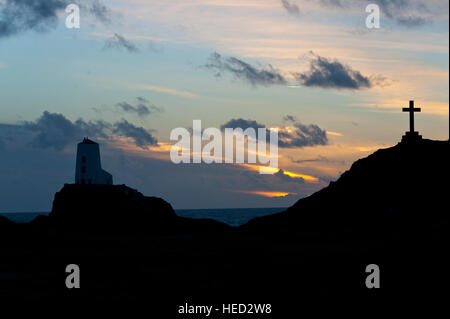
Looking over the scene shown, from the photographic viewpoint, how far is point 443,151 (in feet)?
255

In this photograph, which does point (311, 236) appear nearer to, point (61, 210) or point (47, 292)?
point (47, 292)

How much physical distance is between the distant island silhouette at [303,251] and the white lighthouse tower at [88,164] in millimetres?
10477

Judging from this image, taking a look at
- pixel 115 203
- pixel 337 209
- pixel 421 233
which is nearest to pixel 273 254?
pixel 421 233

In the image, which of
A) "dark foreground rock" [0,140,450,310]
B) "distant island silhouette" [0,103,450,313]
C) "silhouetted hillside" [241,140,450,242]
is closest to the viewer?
"dark foreground rock" [0,140,450,310]

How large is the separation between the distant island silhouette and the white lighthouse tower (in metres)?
10.5

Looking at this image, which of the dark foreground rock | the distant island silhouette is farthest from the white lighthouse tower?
Result: the dark foreground rock

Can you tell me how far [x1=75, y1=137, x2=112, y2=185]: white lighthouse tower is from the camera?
12438cm

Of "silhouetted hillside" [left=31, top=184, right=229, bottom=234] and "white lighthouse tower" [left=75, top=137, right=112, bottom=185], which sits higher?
"white lighthouse tower" [left=75, top=137, right=112, bottom=185]

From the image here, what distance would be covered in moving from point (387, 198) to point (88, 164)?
62.4 m

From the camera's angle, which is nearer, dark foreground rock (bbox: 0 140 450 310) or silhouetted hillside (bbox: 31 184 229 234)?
dark foreground rock (bbox: 0 140 450 310)

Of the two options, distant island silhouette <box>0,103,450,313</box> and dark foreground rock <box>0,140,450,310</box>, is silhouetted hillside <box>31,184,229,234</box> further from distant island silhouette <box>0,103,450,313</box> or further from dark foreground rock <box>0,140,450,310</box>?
dark foreground rock <box>0,140,450,310</box>

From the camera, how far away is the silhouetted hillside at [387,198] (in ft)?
235

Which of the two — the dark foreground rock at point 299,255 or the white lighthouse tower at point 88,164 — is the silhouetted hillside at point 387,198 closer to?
the dark foreground rock at point 299,255

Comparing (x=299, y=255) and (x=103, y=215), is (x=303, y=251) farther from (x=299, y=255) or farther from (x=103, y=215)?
(x=103, y=215)
